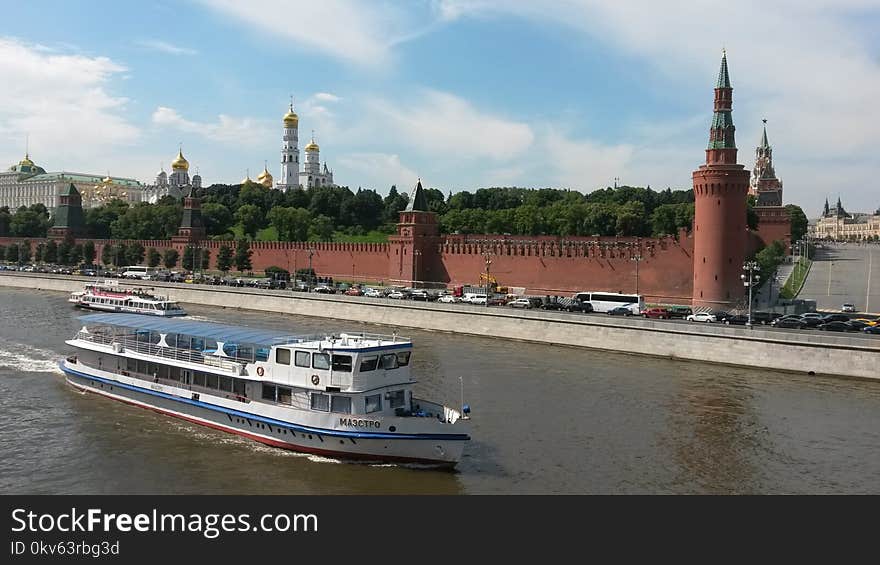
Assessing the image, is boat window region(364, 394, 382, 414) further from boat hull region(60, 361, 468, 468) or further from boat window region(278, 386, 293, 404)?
boat window region(278, 386, 293, 404)

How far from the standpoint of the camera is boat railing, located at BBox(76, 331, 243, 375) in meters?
22.0

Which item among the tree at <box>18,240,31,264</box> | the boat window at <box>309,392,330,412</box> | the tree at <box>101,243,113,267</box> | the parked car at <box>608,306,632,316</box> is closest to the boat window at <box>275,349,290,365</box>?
the boat window at <box>309,392,330,412</box>

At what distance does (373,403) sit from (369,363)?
95 centimetres

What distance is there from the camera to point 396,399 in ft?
65.8

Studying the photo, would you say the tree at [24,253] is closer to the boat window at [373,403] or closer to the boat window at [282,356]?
the boat window at [282,356]

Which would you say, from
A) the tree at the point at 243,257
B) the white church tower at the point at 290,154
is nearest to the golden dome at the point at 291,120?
the white church tower at the point at 290,154

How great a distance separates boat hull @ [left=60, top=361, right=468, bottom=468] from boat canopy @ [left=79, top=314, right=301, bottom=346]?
5.54 feet

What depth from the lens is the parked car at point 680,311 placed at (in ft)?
131

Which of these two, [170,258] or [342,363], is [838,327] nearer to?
[342,363]

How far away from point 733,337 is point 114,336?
22.3 meters

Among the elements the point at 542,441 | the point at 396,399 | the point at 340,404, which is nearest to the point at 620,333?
the point at 542,441

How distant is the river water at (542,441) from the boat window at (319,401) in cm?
116
